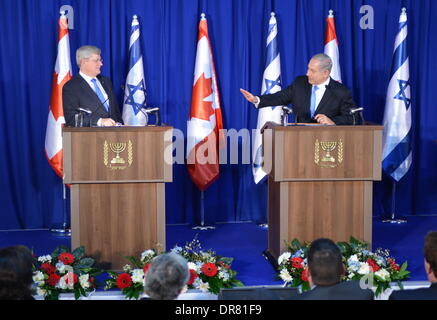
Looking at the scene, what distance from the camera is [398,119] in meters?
7.90

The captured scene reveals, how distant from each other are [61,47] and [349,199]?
3.42m

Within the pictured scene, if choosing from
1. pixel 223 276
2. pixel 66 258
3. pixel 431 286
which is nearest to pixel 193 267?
pixel 223 276

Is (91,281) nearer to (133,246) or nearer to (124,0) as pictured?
(133,246)

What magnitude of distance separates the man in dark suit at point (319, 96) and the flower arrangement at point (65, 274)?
78.9 inches

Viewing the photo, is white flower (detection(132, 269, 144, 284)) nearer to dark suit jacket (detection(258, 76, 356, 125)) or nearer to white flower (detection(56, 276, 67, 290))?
white flower (detection(56, 276, 67, 290))

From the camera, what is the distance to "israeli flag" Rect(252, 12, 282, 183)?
770 cm

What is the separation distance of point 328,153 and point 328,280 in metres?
2.65

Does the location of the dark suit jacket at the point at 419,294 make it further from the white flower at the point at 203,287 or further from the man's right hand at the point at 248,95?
the man's right hand at the point at 248,95

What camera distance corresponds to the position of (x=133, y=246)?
5.64 meters

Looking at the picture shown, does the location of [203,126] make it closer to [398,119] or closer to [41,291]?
[398,119]

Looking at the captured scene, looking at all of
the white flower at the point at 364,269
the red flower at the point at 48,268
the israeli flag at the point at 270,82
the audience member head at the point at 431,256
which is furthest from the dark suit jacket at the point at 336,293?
the israeli flag at the point at 270,82
